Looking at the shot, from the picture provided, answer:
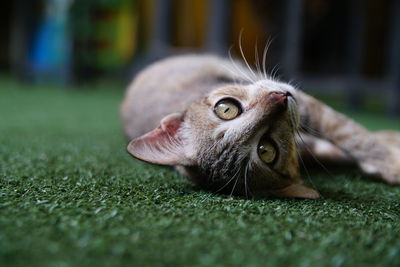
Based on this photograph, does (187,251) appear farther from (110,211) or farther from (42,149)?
(42,149)

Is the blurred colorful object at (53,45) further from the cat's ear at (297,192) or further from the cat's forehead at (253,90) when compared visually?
the cat's ear at (297,192)

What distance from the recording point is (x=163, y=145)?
139cm

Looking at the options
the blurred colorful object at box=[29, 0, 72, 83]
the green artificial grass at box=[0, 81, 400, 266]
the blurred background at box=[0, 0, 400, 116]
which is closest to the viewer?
the green artificial grass at box=[0, 81, 400, 266]

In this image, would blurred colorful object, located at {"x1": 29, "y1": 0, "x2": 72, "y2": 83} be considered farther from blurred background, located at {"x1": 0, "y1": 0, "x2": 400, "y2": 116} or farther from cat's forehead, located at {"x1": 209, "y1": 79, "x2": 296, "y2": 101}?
cat's forehead, located at {"x1": 209, "y1": 79, "x2": 296, "y2": 101}

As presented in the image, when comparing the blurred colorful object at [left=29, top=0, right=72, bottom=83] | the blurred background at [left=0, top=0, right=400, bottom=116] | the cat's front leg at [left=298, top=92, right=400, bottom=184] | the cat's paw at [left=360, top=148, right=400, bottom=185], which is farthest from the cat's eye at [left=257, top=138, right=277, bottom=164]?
the blurred colorful object at [left=29, top=0, right=72, bottom=83]

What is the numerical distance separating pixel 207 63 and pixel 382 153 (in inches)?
51.4

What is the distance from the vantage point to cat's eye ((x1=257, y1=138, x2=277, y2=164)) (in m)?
1.31

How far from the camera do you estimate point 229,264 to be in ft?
2.38

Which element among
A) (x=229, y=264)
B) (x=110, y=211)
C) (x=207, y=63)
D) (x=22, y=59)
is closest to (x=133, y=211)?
(x=110, y=211)

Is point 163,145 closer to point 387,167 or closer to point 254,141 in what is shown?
point 254,141

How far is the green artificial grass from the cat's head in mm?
84

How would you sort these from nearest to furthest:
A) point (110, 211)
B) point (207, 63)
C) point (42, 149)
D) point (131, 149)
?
point (110, 211), point (131, 149), point (42, 149), point (207, 63)

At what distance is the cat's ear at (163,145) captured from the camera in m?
1.29

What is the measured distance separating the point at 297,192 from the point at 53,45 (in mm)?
5495
